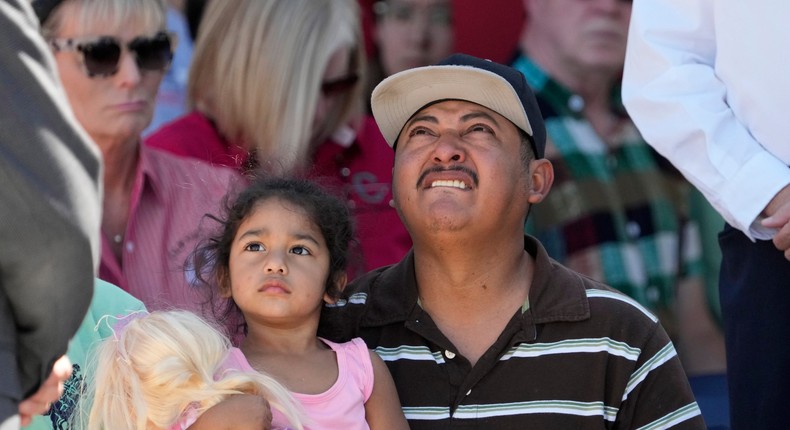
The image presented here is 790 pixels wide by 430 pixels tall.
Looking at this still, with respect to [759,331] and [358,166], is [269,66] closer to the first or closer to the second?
[358,166]


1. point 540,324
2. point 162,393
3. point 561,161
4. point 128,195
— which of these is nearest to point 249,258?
point 162,393

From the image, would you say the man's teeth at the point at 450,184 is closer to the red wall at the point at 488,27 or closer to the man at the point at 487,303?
the man at the point at 487,303

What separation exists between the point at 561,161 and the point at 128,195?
165 centimetres

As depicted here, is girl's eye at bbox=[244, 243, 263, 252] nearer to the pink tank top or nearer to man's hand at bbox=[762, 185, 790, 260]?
the pink tank top

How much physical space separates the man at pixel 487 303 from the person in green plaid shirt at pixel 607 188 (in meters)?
1.35

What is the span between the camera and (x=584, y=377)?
3.11 metres

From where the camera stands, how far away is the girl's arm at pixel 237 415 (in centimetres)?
261

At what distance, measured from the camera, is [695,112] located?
3184 millimetres

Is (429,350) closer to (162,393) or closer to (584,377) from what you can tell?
(584,377)

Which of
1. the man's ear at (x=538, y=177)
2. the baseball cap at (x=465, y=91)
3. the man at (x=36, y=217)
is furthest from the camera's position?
the man's ear at (x=538, y=177)

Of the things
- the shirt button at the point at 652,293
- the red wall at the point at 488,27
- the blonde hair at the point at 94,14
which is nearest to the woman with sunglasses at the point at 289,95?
the blonde hair at the point at 94,14

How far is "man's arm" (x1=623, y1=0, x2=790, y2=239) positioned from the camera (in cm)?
306

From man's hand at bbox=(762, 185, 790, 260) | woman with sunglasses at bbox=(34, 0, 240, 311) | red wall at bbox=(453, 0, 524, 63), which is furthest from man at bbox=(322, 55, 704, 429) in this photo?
red wall at bbox=(453, 0, 524, 63)

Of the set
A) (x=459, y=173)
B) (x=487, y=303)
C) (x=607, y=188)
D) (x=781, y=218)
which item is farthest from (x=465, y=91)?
(x=607, y=188)
